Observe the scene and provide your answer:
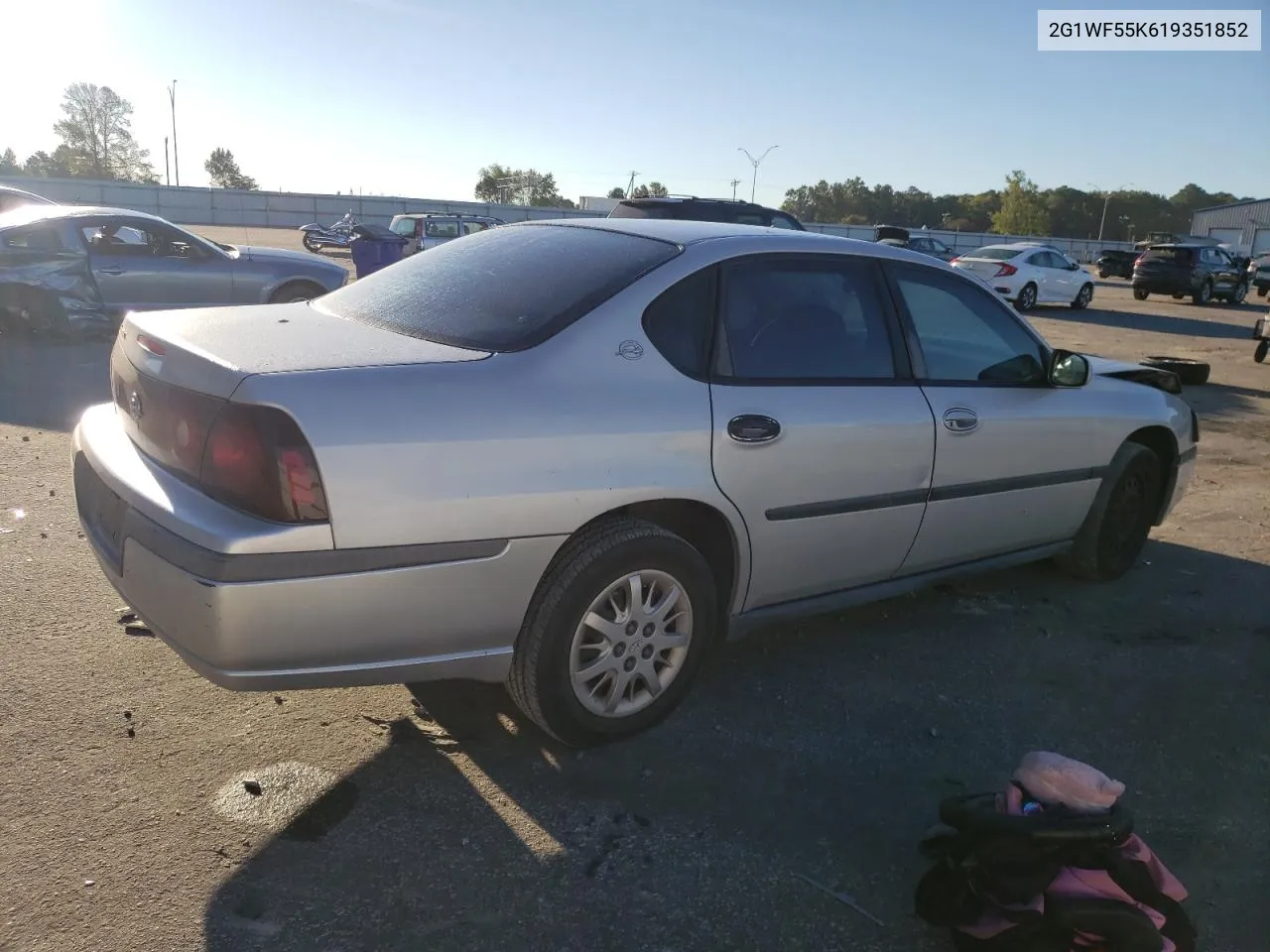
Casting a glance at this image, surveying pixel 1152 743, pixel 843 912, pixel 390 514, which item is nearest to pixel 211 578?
pixel 390 514

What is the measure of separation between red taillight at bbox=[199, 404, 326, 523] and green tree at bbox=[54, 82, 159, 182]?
93982mm

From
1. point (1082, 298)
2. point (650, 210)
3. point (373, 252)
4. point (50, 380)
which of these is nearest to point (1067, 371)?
point (50, 380)

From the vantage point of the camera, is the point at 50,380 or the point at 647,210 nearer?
the point at 50,380

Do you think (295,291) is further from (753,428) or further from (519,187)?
(519,187)

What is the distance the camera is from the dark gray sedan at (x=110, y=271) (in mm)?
9695

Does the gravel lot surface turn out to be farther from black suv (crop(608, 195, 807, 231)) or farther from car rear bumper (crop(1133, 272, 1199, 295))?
car rear bumper (crop(1133, 272, 1199, 295))

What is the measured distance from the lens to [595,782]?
2932mm

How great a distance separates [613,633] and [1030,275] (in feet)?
66.7

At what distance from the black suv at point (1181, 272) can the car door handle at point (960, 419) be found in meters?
25.9

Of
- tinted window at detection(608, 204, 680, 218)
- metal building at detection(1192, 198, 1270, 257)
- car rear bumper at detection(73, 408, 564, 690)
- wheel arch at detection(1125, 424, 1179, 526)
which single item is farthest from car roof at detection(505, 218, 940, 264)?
metal building at detection(1192, 198, 1270, 257)

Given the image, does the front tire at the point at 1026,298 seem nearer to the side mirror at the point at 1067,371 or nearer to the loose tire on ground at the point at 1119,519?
the loose tire on ground at the point at 1119,519

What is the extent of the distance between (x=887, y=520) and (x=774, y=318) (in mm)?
859

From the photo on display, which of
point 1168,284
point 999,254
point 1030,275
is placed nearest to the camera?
point 1030,275

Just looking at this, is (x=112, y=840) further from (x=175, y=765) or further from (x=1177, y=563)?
(x=1177, y=563)
